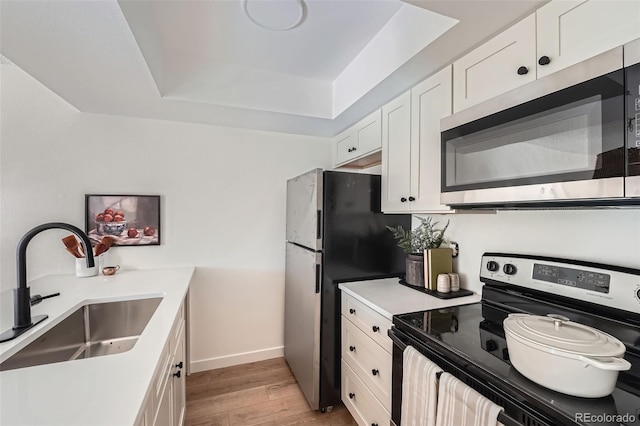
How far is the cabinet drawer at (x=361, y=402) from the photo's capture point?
1475 mm

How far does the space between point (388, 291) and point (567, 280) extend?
0.86 m

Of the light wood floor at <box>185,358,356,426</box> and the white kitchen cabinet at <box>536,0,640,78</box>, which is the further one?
the light wood floor at <box>185,358,356,426</box>

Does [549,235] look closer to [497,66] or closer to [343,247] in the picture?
[497,66]

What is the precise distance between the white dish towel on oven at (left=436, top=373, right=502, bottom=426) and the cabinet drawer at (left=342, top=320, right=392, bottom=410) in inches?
17.4

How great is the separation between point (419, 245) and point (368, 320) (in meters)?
0.62

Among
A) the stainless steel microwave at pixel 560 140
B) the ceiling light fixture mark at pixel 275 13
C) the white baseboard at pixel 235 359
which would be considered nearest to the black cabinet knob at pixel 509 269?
the stainless steel microwave at pixel 560 140

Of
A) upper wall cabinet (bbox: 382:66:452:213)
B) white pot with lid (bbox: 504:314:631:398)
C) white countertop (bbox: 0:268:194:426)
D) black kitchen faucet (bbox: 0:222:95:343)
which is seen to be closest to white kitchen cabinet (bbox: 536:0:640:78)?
upper wall cabinet (bbox: 382:66:452:213)

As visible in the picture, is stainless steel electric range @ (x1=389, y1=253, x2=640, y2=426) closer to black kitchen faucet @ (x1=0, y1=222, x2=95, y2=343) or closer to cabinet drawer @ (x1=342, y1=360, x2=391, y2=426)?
cabinet drawer @ (x1=342, y1=360, x2=391, y2=426)

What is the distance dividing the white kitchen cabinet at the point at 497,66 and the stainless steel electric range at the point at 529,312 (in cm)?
80

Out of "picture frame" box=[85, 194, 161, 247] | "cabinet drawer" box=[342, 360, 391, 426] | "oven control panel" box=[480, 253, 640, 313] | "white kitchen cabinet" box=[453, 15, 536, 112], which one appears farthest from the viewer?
"picture frame" box=[85, 194, 161, 247]

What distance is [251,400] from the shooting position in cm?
212

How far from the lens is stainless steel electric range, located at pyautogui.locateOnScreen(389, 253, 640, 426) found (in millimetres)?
713

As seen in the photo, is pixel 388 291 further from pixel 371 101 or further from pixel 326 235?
pixel 371 101

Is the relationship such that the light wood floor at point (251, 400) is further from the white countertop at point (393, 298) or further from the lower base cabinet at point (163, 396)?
the white countertop at point (393, 298)
